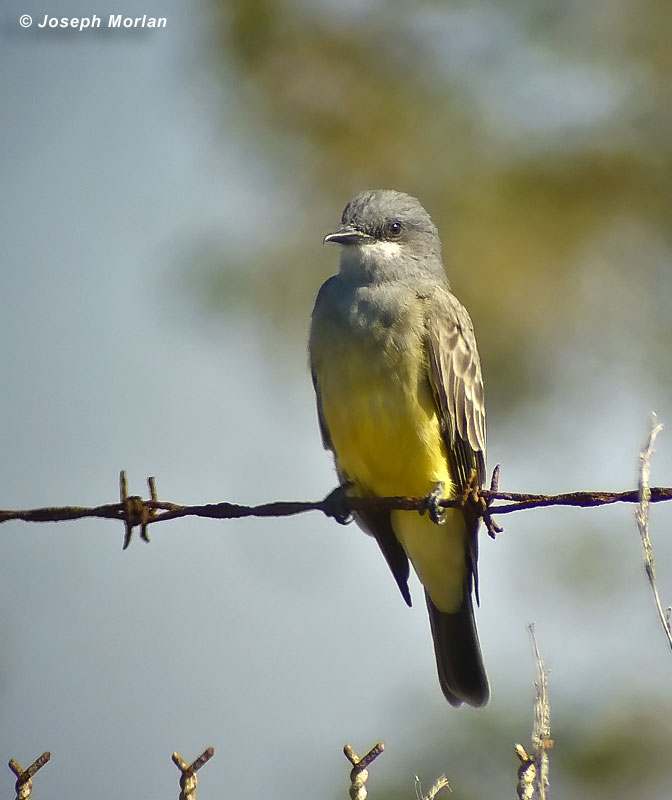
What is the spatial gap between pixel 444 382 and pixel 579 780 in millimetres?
5412

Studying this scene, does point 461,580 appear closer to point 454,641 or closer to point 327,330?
point 454,641

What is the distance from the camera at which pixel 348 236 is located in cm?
598

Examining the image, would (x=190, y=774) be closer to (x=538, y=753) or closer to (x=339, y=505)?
(x=538, y=753)

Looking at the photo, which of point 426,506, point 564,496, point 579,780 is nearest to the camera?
point 564,496

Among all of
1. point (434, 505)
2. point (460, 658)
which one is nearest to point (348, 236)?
point (434, 505)

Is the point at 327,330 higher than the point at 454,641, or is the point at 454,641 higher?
the point at 327,330

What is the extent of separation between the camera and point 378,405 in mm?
5234

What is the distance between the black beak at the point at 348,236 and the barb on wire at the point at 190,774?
10.8ft

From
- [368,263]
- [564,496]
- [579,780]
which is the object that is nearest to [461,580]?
[368,263]

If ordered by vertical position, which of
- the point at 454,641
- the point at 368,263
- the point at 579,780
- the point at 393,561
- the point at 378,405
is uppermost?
the point at 368,263

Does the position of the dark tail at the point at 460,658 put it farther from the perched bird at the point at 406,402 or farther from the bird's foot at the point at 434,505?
the bird's foot at the point at 434,505

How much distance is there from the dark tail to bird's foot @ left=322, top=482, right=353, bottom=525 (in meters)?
0.76

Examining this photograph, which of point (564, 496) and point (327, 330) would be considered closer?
point (564, 496)

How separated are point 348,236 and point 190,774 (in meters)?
3.39
